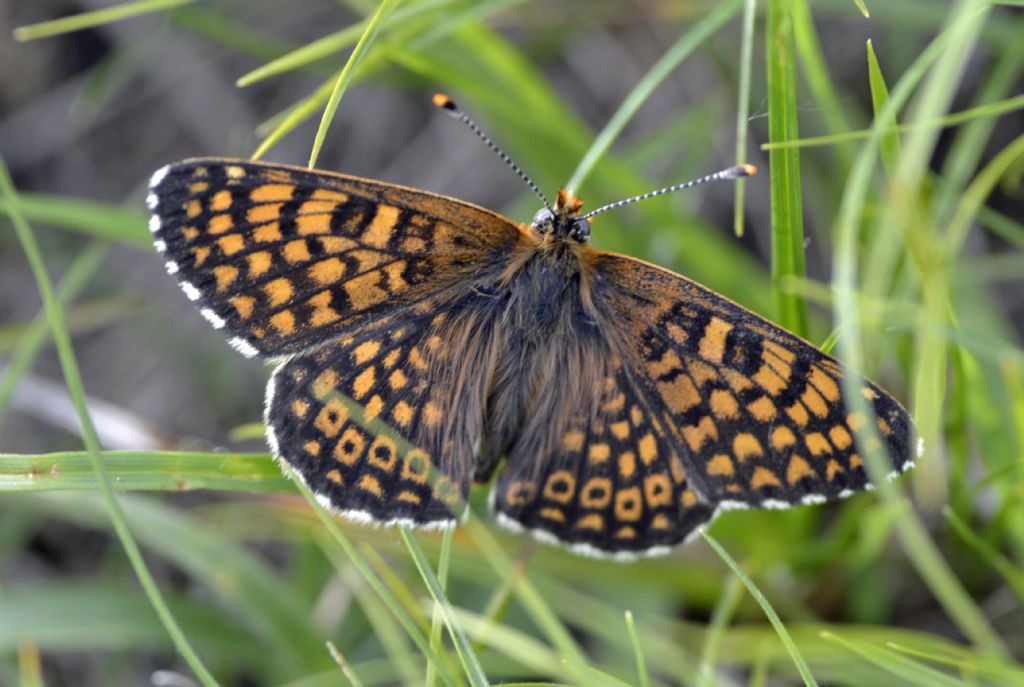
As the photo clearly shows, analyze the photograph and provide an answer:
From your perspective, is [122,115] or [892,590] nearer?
[892,590]

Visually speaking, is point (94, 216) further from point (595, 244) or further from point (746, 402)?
point (746, 402)

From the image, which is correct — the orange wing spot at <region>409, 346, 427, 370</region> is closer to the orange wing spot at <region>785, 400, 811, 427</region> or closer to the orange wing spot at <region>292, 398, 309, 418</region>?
the orange wing spot at <region>292, 398, 309, 418</region>

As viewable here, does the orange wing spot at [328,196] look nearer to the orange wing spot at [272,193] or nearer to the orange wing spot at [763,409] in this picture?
the orange wing spot at [272,193]

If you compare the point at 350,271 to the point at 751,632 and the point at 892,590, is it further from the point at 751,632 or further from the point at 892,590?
the point at 892,590

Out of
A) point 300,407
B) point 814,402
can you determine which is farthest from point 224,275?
point 814,402

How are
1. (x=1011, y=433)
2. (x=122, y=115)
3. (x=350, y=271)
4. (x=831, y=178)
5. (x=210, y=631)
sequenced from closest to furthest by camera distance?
(x=350, y=271)
(x=1011, y=433)
(x=210, y=631)
(x=831, y=178)
(x=122, y=115)

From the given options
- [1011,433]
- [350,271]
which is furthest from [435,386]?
[1011,433]

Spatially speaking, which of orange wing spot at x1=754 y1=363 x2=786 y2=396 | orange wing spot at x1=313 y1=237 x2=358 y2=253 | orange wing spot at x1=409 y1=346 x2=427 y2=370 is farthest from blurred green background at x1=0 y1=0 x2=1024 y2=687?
orange wing spot at x1=409 y1=346 x2=427 y2=370
